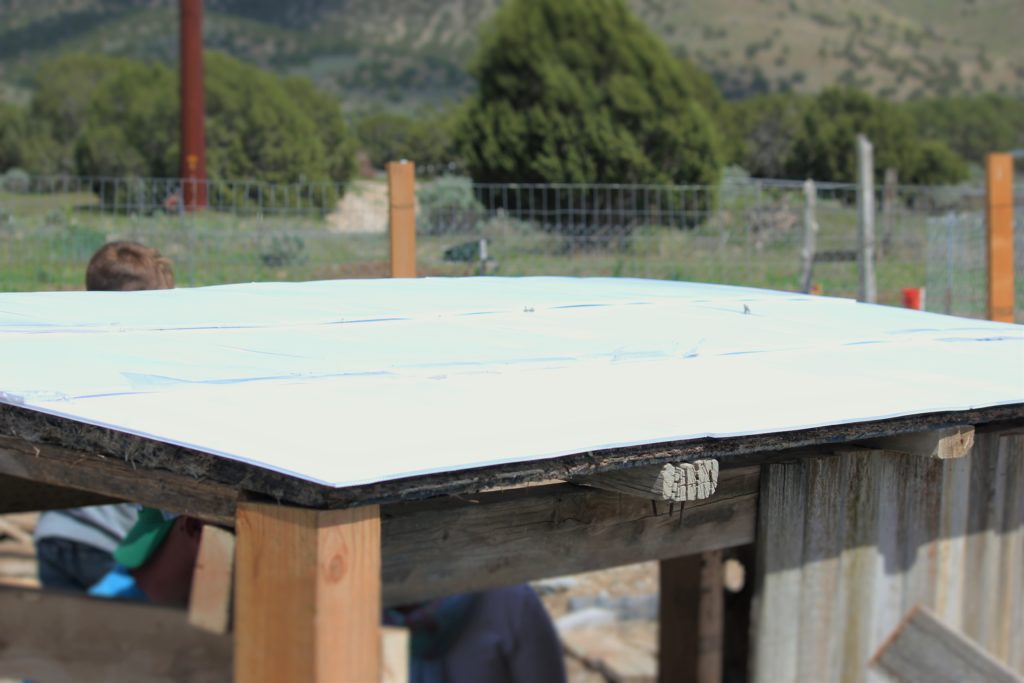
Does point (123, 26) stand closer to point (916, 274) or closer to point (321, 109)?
point (321, 109)

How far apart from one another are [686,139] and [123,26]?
71518 mm

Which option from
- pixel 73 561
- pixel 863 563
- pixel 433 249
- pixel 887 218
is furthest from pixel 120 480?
pixel 887 218

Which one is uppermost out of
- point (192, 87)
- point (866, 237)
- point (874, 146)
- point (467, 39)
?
point (467, 39)

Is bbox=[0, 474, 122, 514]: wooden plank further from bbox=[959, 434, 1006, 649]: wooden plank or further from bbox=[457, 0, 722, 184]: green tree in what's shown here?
bbox=[457, 0, 722, 184]: green tree

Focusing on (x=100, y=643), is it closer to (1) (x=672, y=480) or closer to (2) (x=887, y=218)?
(1) (x=672, y=480)

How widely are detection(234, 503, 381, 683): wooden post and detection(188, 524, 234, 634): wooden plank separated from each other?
0.49 m

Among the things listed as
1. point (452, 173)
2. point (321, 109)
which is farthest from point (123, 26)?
point (452, 173)

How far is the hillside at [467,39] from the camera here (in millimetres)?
72875

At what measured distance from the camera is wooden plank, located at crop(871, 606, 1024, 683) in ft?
10.3

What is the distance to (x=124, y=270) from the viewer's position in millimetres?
3795

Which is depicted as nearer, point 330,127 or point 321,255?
point 321,255

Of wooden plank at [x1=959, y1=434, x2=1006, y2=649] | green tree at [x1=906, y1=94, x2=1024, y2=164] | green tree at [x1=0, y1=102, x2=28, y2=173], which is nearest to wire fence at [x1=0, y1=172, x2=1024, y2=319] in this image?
wooden plank at [x1=959, y1=434, x2=1006, y2=649]

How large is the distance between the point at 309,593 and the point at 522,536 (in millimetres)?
764

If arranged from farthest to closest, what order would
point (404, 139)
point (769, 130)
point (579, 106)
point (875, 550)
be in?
point (404, 139) < point (769, 130) < point (579, 106) < point (875, 550)
